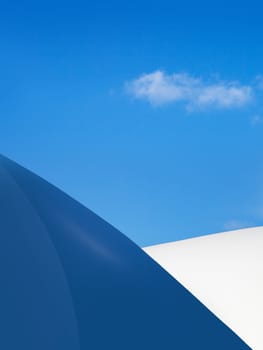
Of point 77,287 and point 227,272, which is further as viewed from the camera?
point 227,272

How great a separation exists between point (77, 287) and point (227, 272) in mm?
12628

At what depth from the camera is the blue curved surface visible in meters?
12.5

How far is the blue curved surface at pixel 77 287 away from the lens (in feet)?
41.0

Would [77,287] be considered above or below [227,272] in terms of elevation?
below

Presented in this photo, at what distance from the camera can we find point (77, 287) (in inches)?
540

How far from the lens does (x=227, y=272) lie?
2483cm

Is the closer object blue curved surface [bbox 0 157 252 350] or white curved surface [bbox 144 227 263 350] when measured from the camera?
blue curved surface [bbox 0 157 252 350]

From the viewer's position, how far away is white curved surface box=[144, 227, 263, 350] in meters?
21.7

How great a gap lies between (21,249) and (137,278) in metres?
3.50

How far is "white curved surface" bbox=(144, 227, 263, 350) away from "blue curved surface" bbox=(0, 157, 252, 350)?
6571 millimetres

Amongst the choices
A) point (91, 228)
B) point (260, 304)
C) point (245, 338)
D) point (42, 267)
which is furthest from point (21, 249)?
point (260, 304)

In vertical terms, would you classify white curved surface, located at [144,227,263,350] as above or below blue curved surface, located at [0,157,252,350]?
above

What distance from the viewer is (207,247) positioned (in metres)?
27.6

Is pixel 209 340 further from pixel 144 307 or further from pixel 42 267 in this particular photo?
pixel 42 267
